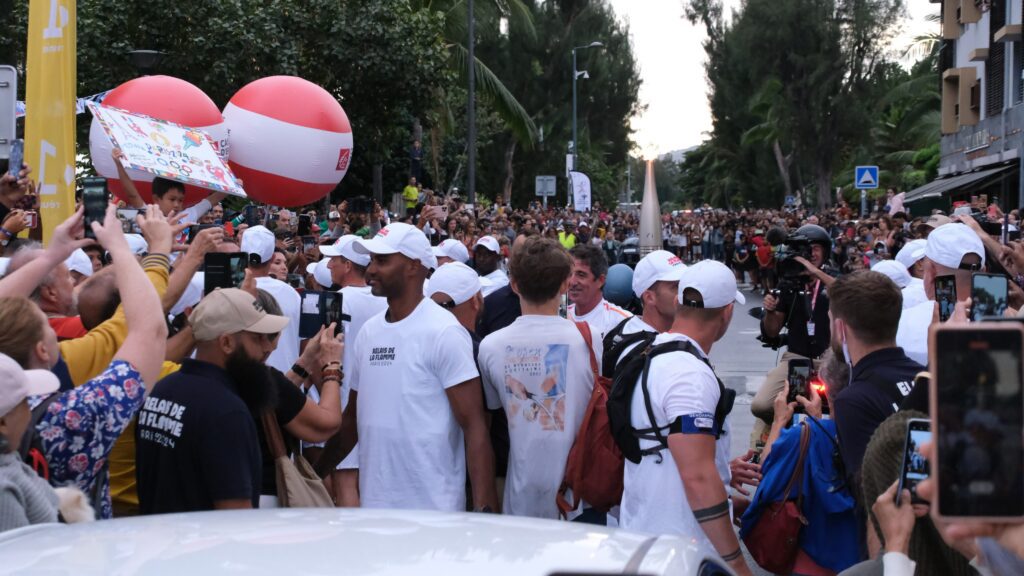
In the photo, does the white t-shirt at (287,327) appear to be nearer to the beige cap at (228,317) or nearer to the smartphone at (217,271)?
the smartphone at (217,271)

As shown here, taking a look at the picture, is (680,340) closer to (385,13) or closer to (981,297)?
(981,297)

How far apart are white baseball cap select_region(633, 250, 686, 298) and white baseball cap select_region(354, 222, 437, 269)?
0.92 metres

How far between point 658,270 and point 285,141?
284cm

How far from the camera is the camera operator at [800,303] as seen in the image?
27.4ft

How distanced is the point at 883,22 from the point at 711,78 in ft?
45.7

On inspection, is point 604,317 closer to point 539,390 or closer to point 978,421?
point 539,390

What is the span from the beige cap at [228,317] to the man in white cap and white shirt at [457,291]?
2.58m

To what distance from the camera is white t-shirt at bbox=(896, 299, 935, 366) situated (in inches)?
215

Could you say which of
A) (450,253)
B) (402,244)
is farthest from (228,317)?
(450,253)

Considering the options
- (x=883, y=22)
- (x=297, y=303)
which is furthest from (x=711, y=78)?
(x=297, y=303)

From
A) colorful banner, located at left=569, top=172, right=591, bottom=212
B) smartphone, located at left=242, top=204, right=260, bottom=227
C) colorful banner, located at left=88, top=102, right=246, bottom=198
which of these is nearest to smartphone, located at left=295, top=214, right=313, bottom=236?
smartphone, located at left=242, top=204, right=260, bottom=227

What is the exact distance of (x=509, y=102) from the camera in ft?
112

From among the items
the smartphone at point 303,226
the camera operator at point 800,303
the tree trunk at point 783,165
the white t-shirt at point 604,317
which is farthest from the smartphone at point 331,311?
the tree trunk at point 783,165

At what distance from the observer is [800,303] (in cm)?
845
